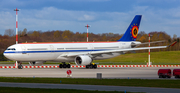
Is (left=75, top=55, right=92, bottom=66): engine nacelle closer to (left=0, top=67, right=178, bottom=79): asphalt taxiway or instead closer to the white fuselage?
the white fuselage

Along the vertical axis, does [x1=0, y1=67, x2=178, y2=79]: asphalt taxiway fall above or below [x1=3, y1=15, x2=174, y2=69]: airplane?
below

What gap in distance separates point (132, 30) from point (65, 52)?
15723mm

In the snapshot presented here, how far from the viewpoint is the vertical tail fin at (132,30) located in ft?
200

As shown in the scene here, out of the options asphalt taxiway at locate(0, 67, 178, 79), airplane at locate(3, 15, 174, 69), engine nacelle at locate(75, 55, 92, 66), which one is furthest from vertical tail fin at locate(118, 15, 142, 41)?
asphalt taxiway at locate(0, 67, 178, 79)

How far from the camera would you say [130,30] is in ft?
201

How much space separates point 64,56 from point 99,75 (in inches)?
886

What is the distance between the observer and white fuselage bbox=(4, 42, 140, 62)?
159 ft

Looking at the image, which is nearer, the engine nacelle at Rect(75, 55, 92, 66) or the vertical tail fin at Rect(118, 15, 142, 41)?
the engine nacelle at Rect(75, 55, 92, 66)

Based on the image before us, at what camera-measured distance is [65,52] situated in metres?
52.8


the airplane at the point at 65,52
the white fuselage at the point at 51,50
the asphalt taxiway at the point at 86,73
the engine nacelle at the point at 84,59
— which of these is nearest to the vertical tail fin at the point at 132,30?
the airplane at the point at 65,52

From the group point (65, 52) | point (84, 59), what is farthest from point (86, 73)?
point (65, 52)

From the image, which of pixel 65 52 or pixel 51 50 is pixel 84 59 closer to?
pixel 65 52

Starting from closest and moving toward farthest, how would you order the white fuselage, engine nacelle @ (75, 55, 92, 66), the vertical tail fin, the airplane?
1. the white fuselage
2. the airplane
3. engine nacelle @ (75, 55, 92, 66)
4. the vertical tail fin

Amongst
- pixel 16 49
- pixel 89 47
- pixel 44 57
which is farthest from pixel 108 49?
pixel 16 49
